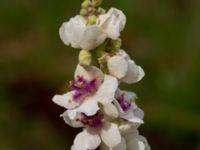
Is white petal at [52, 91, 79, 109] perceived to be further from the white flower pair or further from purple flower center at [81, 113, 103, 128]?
the white flower pair

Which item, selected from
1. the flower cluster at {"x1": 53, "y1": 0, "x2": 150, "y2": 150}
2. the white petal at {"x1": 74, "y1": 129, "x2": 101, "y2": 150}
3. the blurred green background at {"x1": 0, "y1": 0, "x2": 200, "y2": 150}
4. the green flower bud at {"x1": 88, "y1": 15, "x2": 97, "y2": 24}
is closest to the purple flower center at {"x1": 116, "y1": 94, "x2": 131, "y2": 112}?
the flower cluster at {"x1": 53, "y1": 0, "x2": 150, "y2": 150}

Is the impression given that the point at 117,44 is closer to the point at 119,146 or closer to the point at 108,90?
the point at 108,90

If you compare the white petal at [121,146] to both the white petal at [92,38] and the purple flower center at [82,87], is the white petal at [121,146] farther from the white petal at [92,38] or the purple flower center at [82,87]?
the white petal at [92,38]

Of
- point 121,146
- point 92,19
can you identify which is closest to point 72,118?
point 121,146

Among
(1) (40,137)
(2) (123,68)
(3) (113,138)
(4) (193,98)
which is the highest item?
(2) (123,68)

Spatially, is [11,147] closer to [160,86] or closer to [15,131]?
[15,131]

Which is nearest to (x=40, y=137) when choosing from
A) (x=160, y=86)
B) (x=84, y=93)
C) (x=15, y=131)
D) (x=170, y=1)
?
(x=15, y=131)
